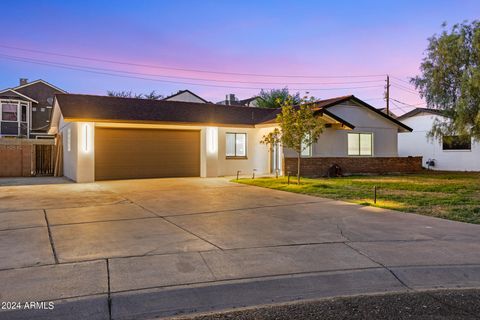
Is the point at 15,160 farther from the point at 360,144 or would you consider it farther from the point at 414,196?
the point at 414,196

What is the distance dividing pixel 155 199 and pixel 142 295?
7.54 m

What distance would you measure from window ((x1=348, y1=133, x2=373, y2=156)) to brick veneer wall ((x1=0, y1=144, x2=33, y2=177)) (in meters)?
17.9

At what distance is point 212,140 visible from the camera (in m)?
20.0

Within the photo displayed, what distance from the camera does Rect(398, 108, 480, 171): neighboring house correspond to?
83.8 feet

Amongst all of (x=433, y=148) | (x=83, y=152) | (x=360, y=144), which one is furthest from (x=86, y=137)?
(x=433, y=148)

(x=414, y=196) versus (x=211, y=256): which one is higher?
(x=414, y=196)

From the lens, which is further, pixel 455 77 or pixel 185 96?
pixel 185 96

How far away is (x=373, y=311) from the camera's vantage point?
392cm

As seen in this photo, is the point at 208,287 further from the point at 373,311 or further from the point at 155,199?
the point at 155,199

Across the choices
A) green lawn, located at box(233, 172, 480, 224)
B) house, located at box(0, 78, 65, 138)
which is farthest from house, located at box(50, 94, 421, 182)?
house, located at box(0, 78, 65, 138)

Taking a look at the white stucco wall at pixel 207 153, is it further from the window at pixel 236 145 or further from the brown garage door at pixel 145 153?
the brown garage door at pixel 145 153

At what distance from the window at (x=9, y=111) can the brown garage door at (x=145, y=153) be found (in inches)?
907

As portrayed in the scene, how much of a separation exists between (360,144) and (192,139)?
970 centimetres

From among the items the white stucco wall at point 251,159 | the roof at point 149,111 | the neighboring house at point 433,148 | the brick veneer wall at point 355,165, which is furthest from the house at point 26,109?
the neighboring house at point 433,148
